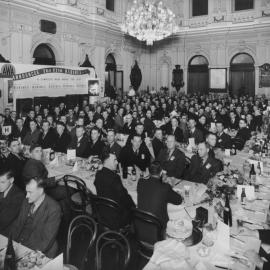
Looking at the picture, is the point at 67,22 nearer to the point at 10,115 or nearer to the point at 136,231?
the point at 10,115

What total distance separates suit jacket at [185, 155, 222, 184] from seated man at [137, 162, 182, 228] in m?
1.47

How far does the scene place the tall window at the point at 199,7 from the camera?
20062 mm

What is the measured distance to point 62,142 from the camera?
777cm

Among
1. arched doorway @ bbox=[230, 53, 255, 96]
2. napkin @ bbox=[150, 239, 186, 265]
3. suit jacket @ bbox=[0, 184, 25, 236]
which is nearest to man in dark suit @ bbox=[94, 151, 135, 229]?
suit jacket @ bbox=[0, 184, 25, 236]

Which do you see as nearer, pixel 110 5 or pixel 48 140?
pixel 48 140

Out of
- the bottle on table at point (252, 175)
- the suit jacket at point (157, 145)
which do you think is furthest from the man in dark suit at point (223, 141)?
the bottle on table at point (252, 175)

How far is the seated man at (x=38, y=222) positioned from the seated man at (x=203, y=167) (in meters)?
2.68

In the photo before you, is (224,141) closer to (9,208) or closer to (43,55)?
(9,208)

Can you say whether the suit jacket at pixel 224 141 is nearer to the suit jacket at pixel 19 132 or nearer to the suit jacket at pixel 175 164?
the suit jacket at pixel 175 164

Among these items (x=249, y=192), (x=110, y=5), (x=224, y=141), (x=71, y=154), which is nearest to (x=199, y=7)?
(x=110, y=5)

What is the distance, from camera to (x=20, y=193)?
3670 millimetres

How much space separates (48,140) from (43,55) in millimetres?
8157

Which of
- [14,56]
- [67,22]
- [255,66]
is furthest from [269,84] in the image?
[14,56]

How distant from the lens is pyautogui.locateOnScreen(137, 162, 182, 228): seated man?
142 inches
